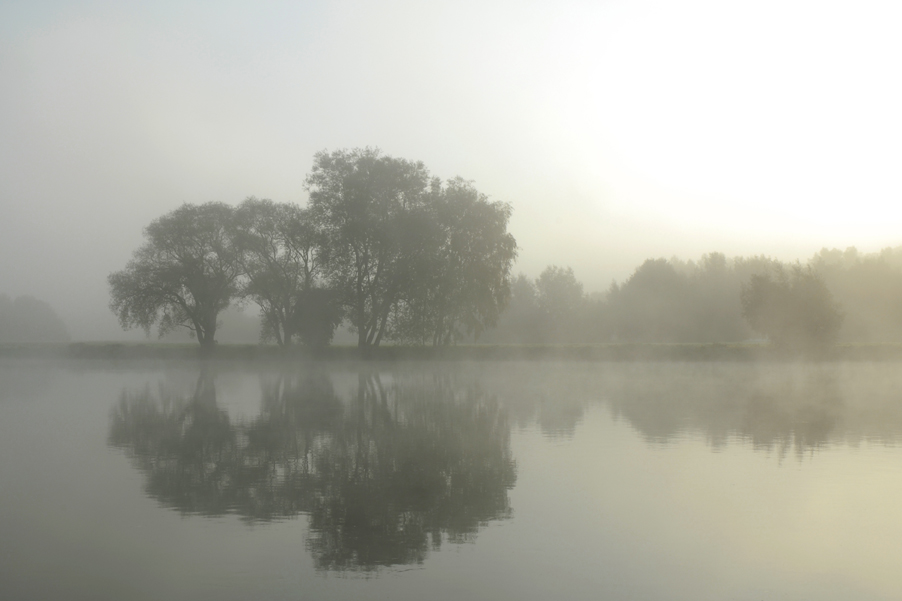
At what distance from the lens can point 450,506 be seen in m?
8.10

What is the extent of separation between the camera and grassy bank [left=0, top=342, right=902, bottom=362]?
48625mm

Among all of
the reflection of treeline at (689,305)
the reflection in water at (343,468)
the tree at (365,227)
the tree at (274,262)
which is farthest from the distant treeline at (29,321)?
the reflection in water at (343,468)

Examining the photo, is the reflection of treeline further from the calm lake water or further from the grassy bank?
the calm lake water

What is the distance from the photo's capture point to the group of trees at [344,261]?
4581 centimetres

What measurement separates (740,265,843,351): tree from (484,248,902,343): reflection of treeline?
26.5 ft

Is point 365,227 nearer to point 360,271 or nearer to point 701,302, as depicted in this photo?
point 360,271

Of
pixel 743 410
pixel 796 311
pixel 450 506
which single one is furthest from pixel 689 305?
pixel 450 506

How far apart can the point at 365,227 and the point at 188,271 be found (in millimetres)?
15985

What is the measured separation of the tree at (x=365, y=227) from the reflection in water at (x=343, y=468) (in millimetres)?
27101

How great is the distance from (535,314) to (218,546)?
271ft

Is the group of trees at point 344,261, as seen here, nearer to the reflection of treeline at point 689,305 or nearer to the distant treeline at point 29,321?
the reflection of treeline at point 689,305

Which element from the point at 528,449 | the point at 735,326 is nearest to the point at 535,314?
the point at 735,326

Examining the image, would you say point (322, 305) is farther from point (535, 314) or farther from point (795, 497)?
point (535, 314)

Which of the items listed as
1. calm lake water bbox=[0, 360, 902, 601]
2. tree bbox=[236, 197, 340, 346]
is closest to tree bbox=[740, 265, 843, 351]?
tree bbox=[236, 197, 340, 346]
